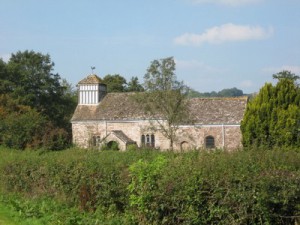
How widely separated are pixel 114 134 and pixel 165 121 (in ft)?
19.4

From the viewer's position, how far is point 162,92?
42500 millimetres

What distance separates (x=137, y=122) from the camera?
50.9 meters

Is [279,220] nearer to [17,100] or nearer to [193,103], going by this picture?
[193,103]

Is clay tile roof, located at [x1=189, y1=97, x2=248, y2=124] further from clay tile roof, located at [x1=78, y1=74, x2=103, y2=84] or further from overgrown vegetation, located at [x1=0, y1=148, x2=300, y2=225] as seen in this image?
overgrown vegetation, located at [x1=0, y1=148, x2=300, y2=225]

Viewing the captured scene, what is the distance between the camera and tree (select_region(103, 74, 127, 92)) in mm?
75400

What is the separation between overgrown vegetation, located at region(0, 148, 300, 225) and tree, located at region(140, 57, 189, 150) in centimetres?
2784

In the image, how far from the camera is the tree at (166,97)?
42062mm

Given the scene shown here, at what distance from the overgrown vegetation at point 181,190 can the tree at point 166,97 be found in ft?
91.3

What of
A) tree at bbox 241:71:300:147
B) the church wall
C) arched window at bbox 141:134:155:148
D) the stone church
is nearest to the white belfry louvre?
the stone church

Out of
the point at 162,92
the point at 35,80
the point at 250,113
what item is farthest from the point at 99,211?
the point at 35,80

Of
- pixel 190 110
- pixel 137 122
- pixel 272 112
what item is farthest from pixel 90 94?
pixel 272 112

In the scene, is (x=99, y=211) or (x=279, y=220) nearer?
(x=279, y=220)

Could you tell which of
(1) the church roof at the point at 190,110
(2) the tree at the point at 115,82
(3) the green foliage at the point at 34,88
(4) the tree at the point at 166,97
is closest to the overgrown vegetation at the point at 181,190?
(4) the tree at the point at 166,97

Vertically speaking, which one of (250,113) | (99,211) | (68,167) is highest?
(250,113)
